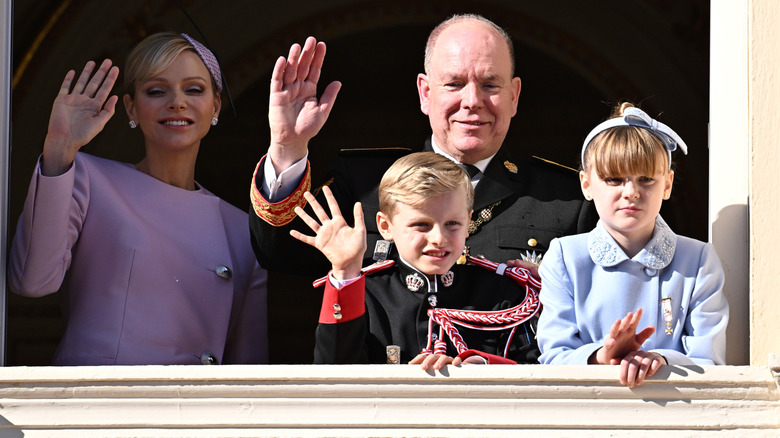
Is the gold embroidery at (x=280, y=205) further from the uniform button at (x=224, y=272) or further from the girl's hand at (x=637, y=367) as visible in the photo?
the girl's hand at (x=637, y=367)

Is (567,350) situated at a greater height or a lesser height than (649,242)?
lesser

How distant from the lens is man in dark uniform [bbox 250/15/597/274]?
3742 mm

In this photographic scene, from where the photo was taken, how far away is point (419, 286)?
12.0 feet

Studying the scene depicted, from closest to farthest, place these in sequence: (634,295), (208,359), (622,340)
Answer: (622,340)
(634,295)
(208,359)

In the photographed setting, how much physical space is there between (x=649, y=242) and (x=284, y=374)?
0.94 metres

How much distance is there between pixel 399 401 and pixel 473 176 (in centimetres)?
95

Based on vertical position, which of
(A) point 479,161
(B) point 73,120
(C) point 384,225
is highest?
(A) point 479,161

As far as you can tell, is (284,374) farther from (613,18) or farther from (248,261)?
(613,18)

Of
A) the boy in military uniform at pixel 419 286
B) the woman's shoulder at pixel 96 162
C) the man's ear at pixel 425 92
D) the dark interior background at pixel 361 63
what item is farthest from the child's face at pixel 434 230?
the dark interior background at pixel 361 63

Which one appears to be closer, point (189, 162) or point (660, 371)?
point (660, 371)

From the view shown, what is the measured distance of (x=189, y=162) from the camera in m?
4.23

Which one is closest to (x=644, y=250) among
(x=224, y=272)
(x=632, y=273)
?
(x=632, y=273)

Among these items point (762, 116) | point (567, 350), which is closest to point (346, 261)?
point (567, 350)

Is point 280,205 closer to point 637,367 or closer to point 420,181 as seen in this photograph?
point 420,181
